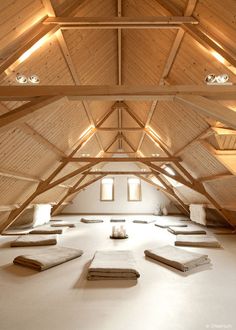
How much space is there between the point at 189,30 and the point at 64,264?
4.13 m

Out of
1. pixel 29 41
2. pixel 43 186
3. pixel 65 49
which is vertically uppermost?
pixel 65 49

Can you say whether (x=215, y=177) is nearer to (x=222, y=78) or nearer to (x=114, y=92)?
(x=222, y=78)

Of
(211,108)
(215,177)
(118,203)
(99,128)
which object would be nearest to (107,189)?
(118,203)

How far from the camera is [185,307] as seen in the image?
2.45 metres

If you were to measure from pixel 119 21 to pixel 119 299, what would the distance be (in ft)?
11.7

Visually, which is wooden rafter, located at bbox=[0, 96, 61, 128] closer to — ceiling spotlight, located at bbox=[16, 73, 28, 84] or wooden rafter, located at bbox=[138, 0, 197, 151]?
ceiling spotlight, located at bbox=[16, 73, 28, 84]

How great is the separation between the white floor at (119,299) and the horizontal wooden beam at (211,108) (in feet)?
6.58

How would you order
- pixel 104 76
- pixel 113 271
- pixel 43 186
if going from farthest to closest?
pixel 43 186, pixel 104 76, pixel 113 271

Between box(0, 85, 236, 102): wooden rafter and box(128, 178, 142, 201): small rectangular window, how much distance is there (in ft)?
34.8

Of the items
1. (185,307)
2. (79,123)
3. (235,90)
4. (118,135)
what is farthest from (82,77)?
(118,135)

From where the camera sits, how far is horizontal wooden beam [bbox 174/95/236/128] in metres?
2.40

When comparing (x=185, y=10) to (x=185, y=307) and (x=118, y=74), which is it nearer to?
(x=118, y=74)

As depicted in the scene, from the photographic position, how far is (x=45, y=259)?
3.83 meters

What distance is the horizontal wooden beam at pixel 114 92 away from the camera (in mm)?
2527
